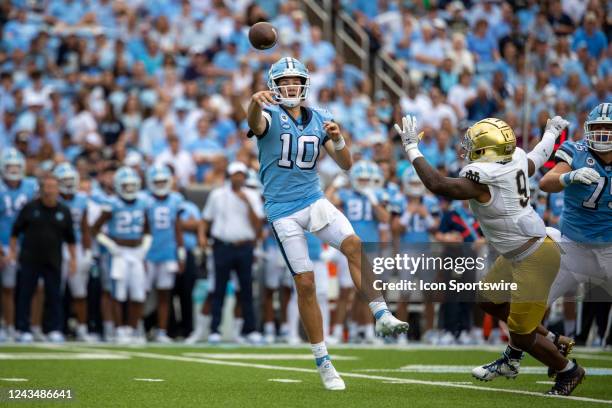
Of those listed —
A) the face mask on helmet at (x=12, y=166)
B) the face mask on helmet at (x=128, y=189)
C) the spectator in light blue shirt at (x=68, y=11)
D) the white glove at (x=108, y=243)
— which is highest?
the spectator in light blue shirt at (x=68, y=11)

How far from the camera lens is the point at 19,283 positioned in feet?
45.0

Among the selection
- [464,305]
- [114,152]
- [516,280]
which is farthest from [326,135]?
[114,152]

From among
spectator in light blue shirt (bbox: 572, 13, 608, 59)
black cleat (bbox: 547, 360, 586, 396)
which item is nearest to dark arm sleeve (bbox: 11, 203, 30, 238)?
black cleat (bbox: 547, 360, 586, 396)

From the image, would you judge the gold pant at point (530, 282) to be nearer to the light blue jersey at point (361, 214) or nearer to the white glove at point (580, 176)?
the white glove at point (580, 176)

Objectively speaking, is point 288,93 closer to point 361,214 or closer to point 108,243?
point 361,214

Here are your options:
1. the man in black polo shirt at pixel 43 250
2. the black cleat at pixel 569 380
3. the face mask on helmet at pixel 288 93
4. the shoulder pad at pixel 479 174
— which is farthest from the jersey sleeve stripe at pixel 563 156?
the man in black polo shirt at pixel 43 250

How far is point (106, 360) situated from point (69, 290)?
14.0ft

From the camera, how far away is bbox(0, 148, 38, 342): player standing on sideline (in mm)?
14188

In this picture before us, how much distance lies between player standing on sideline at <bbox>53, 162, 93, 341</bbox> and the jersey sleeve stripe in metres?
7.08

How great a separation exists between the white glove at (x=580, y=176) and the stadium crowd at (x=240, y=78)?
6.03 m

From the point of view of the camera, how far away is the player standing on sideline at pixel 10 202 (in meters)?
14.2

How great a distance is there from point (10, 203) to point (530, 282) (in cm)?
851

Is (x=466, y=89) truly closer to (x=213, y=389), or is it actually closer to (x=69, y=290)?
(x=69, y=290)

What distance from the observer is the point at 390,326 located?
735 centimetres
